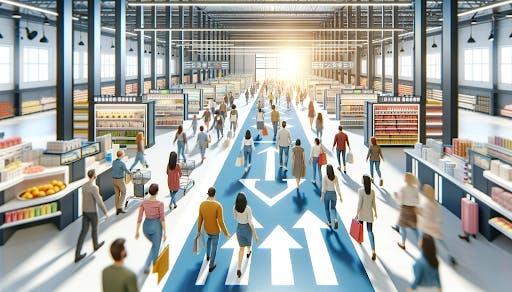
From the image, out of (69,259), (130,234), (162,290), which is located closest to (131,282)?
(162,290)

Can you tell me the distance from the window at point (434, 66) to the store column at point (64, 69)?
31698mm

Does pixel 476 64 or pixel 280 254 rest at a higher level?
pixel 476 64

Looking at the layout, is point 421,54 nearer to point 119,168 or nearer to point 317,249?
point 317,249

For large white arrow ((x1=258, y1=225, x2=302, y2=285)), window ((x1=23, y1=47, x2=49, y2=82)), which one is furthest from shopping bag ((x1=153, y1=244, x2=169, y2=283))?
window ((x1=23, y1=47, x2=49, y2=82))

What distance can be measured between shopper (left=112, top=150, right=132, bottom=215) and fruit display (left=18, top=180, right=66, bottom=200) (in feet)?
3.37

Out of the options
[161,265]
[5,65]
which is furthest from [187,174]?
[5,65]

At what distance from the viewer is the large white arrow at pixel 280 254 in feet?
20.1

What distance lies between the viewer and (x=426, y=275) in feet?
14.1

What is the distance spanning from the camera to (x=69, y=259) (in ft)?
21.8

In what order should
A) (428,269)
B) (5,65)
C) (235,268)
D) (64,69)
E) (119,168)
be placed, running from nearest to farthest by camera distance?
(428,269) → (235,268) → (119,168) → (64,69) → (5,65)

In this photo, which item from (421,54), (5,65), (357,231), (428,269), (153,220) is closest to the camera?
(428,269)

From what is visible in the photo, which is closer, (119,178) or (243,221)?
(243,221)

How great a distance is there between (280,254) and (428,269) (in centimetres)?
309

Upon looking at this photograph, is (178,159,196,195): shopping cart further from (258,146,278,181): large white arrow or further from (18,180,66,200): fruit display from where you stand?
(18,180,66,200): fruit display
